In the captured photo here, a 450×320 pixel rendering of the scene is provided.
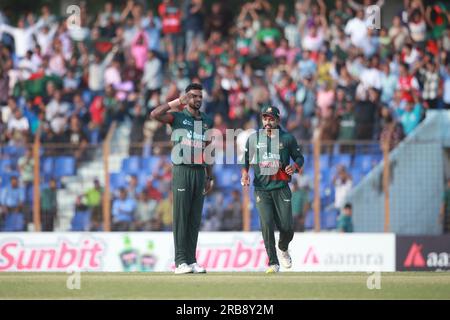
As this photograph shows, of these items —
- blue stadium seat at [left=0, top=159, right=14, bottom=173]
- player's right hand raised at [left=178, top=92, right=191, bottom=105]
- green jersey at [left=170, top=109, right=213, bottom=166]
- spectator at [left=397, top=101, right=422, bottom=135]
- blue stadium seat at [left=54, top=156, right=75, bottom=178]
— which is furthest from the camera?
spectator at [left=397, top=101, right=422, bottom=135]

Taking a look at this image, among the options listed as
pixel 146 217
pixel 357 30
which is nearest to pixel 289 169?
pixel 146 217

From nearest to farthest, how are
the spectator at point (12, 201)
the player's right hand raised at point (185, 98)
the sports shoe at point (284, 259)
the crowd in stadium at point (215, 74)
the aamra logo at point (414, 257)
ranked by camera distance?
the player's right hand raised at point (185, 98), the sports shoe at point (284, 259), the aamra logo at point (414, 257), the spectator at point (12, 201), the crowd in stadium at point (215, 74)

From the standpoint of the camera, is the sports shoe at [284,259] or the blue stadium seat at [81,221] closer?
the sports shoe at [284,259]

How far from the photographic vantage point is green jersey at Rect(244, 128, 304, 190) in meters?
14.5

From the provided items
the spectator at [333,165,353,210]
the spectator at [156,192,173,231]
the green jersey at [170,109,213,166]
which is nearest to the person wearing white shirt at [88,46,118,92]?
the spectator at [156,192,173,231]

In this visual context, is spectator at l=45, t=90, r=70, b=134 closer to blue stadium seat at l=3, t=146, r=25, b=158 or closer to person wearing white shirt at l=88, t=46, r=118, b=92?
person wearing white shirt at l=88, t=46, r=118, b=92

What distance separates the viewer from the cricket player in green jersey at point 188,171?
13.9 m

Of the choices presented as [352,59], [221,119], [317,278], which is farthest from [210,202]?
[317,278]

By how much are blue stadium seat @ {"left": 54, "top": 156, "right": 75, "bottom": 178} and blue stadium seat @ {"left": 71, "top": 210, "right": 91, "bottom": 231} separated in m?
0.85

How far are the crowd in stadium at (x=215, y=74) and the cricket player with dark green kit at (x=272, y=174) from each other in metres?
6.92

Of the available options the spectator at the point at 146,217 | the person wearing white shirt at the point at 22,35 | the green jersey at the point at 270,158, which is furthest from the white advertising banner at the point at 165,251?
the person wearing white shirt at the point at 22,35

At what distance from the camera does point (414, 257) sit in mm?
21141

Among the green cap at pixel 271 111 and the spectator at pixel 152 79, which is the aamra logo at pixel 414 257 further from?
the green cap at pixel 271 111

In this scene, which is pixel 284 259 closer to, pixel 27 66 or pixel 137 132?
pixel 137 132
